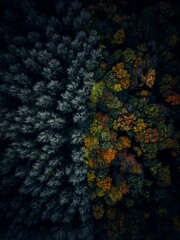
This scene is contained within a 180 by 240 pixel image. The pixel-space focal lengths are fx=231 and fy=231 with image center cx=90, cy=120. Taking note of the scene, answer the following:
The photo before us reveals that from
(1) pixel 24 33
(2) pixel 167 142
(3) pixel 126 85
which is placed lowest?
(2) pixel 167 142

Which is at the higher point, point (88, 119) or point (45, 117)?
point (45, 117)

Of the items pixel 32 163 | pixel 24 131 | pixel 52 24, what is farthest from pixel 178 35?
pixel 32 163

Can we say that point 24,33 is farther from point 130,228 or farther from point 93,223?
point 130,228

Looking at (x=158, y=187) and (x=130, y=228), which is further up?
(x=158, y=187)

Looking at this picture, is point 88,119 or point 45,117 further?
point 88,119
